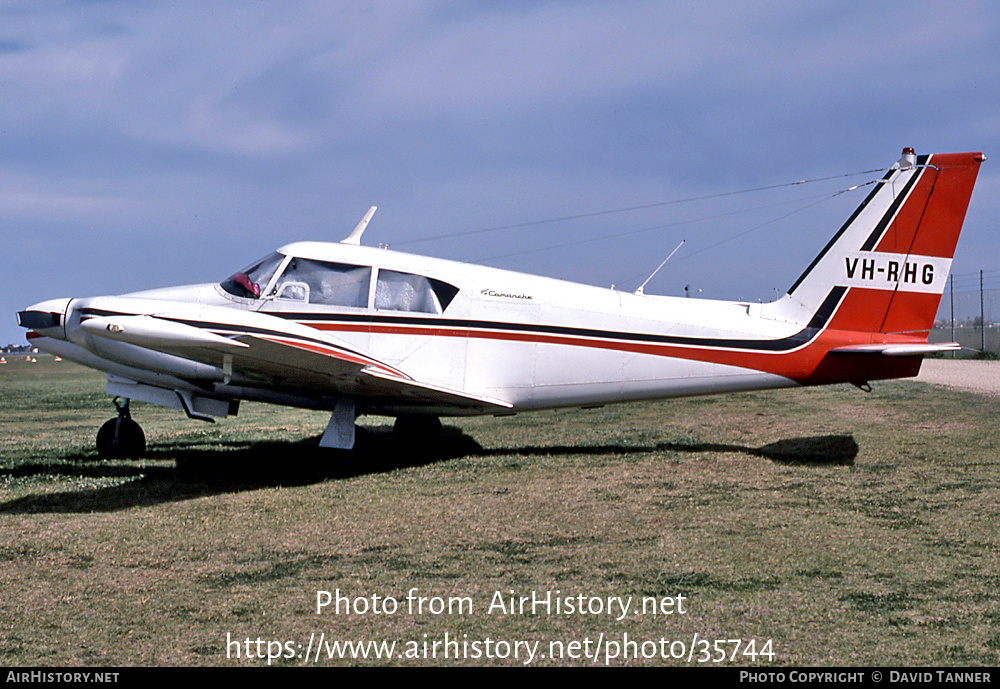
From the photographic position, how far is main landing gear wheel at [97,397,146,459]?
10797 mm

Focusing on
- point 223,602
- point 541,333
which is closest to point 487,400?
point 541,333

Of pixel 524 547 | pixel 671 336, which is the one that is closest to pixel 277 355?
pixel 524 547

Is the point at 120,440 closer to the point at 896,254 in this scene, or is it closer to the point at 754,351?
the point at 754,351

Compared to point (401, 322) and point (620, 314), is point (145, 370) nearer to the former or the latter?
point (401, 322)

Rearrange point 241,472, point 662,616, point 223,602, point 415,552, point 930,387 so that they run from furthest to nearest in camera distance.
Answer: point 930,387
point 241,472
point 415,552
point 223,602
point 662,616

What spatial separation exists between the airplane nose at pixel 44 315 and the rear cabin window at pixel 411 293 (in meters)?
3.54

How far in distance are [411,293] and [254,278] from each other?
195cm

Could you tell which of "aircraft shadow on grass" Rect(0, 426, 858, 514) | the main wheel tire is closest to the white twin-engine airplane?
the main wheel tire

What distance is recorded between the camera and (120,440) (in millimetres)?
10812

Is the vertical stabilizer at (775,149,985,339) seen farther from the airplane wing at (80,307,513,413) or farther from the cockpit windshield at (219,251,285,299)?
the cockpit windshield at (219,251,285,299)

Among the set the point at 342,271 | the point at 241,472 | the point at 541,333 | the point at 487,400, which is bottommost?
the point at 241,472

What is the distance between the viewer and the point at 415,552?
20.4ft

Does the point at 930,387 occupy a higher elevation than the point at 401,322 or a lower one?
lower

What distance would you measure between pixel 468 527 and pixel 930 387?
1314 cm
